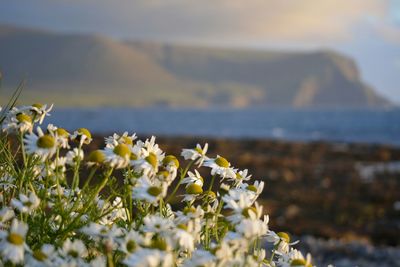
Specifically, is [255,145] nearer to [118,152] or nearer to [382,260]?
[382,260]

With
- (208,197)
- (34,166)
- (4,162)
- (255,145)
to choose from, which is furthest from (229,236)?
(255,145)

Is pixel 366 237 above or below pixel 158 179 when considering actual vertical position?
below


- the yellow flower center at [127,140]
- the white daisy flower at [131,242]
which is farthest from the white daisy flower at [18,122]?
the white daisy flower at [131,242]

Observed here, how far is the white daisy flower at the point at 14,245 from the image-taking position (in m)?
1.99

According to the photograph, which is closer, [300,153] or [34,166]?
[34,166]

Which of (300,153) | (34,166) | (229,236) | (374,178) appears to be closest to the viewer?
(229,236)

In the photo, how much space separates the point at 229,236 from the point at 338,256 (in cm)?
945

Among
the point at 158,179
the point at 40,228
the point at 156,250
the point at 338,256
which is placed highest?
the point at 158,179

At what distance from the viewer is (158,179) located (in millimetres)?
2471

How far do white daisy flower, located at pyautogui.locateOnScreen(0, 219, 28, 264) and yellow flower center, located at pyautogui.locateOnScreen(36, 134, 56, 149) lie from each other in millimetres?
410

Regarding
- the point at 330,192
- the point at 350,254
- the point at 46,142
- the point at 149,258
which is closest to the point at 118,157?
the point at 46,142

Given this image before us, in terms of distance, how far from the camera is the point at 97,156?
2.42m

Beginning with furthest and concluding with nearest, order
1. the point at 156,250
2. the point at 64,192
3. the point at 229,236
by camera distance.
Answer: the point at 64,192 → the point at 229,236 → the point at 156,250

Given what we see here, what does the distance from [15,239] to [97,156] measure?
19.4 inches
